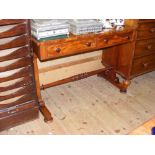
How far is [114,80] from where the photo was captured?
2.60 m

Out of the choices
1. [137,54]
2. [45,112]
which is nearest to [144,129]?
[45,112]

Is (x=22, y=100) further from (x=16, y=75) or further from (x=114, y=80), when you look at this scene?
(x=114, y=80)

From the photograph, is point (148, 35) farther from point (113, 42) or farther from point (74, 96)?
point (74, 96)

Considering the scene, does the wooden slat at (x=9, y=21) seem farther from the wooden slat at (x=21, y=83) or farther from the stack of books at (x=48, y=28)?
the wooden slat at (x=21, y=83)

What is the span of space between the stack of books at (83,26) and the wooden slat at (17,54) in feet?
1.44

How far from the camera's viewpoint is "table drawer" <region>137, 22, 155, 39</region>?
7.11 ft

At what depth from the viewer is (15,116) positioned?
1842mm

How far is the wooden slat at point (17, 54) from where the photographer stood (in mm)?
1572

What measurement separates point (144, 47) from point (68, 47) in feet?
3.30

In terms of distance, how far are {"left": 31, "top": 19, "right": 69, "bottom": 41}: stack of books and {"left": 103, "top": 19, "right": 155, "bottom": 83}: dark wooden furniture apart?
2.75ft

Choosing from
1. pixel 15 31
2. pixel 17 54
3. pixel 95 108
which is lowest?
pixel 95 108

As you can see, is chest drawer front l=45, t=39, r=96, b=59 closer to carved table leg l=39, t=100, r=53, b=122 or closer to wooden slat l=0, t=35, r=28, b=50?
wooden slat l=0, t=35, r=28, b=50
